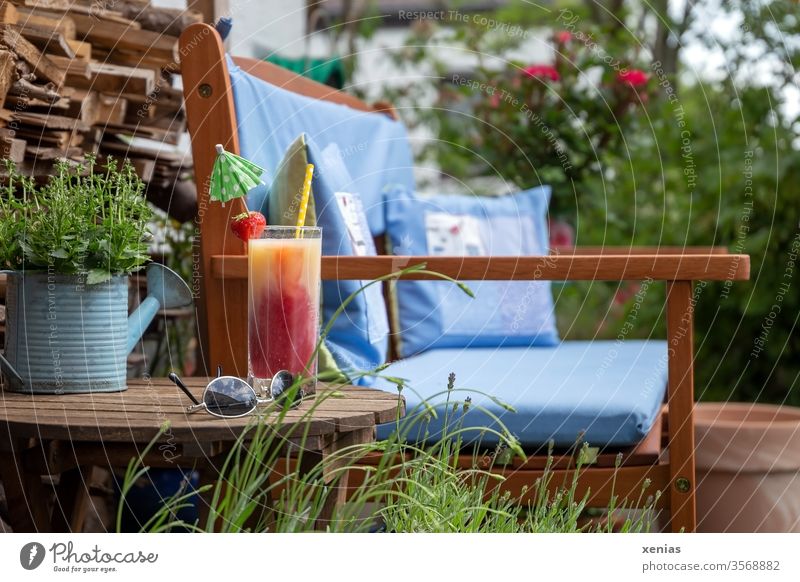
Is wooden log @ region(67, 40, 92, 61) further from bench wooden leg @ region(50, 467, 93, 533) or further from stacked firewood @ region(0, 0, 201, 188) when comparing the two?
bench wooden leg @ region(50, 467, 93, 533)

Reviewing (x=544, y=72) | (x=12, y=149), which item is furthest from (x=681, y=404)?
(x=544, y=72)

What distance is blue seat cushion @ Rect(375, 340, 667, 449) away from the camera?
177cm

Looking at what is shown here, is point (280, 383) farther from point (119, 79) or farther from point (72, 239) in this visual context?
point (119, 79)

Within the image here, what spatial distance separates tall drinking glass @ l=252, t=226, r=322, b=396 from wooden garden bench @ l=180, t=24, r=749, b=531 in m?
0.15

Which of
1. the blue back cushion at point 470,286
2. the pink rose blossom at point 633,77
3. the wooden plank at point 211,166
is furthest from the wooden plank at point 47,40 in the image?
the pink rose blossom at point 633,77

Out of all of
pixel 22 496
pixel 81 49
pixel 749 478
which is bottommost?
pixel 749 478

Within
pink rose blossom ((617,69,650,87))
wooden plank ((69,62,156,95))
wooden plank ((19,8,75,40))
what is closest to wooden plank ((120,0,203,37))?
wooden plank ((69,62,156,95))

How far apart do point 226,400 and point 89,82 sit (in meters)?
1.00

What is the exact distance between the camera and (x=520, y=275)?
1711mm

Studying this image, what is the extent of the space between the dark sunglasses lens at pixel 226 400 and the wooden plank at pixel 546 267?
36 centimetres

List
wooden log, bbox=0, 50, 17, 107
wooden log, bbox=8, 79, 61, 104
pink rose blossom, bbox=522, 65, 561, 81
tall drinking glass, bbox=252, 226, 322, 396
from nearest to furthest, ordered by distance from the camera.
Result: 1. tall drinking glass, bbox=252, 226, 322, 396
2. wooden log, bbox=0, 50, 17, 107
3. wooden log, bbox=8, 79, 61, 104
4. pink rose blossom, bbox=522, 65, 561, 81

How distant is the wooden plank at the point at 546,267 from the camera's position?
5.45ft
